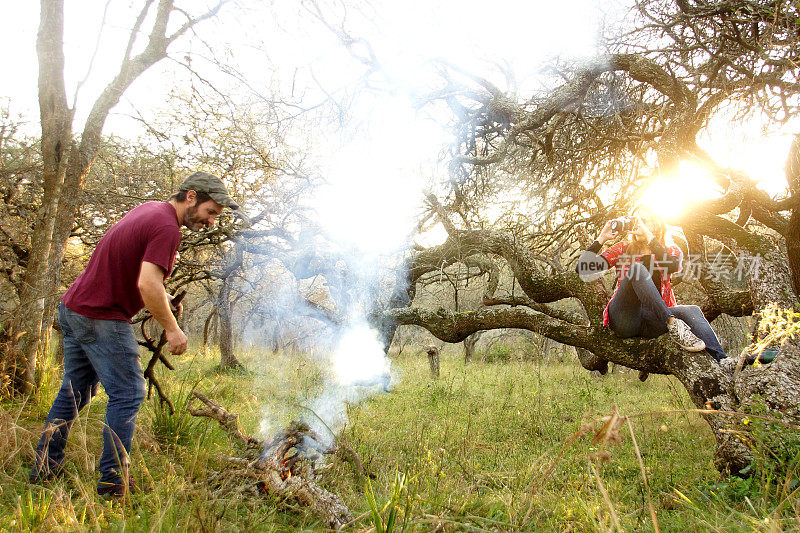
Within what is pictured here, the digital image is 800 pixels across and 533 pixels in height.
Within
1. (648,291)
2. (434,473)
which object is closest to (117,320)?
(434,473)

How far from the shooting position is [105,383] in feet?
8.36

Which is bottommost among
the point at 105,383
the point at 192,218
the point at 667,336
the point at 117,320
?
the point at 667,336

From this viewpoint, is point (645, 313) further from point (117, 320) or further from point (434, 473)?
point (117, 320)

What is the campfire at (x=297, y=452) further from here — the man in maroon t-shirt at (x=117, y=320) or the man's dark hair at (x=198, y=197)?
the man's dark hair at (x=198, y=197)

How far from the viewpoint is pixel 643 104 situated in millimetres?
5598

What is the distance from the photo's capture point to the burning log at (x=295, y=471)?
2350 mm

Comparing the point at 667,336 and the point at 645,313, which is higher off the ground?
the point at 645,313

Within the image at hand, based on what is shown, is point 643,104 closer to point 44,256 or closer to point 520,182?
point 520,182

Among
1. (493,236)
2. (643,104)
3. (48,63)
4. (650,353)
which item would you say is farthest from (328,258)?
(643,104)

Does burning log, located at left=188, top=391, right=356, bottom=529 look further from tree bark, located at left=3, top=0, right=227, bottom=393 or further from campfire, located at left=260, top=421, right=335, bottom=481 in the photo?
tree bark, located at left=3, top=0, right=227, bottom=393

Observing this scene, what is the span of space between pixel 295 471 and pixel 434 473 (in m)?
0.98

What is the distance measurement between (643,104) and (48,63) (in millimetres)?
6974

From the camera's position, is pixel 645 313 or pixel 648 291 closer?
pixel 648 291

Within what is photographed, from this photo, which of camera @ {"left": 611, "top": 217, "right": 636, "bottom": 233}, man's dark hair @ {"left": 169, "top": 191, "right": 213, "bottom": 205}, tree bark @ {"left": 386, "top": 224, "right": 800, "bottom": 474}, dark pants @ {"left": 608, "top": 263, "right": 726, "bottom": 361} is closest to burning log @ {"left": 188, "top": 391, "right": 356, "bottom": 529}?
man's dark hair @ {"left": 169, "top": 191, "right": 213, "bottom": 205}
